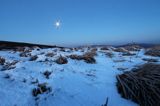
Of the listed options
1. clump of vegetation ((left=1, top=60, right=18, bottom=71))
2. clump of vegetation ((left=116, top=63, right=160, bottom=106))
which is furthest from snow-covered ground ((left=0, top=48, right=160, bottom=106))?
clump of vegetation ((left=116, top=63, right=160, bottom=106))

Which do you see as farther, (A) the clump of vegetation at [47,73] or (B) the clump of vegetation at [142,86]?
(A) the clump of vegetation at [47,73]

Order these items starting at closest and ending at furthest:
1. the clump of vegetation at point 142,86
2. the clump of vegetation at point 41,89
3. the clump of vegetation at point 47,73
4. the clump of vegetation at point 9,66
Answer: the clump of vegetation at point 142,86 < the clump of vegetation at point 41,89 < the clump of vegetation at point 47,73 < the clump of vegetation at point 9,66

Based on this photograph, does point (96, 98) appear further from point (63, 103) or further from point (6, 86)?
point (6, 86)

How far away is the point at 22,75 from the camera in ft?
13.6

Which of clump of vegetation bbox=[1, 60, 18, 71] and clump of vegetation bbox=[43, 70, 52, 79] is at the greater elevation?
clump of vegetation bbox=[1, 60, 18, 71]

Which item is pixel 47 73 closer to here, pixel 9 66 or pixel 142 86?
pixel 9 66

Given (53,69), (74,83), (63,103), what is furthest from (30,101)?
(53,69)

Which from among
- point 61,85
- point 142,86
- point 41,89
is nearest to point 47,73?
point 61,85

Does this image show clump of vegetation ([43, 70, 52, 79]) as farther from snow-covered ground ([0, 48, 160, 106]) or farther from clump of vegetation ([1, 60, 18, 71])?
clump of vegetation ([1, 60, 18, 71])

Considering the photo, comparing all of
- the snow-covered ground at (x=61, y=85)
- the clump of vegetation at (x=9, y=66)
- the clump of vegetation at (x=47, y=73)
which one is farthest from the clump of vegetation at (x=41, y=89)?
the clump of vegetation at (x=9, y=66)

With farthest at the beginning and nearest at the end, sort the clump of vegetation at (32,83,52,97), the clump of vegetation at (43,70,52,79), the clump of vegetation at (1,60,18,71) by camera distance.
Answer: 1. the clump of vegetation at (1,60,18,71)
2. the clump of vegetation at (43,70,52,79)
3. the clump of vegetation at (32,83,52,97)

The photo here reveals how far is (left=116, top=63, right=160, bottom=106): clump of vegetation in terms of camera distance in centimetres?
308

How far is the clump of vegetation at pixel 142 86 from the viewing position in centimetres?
308

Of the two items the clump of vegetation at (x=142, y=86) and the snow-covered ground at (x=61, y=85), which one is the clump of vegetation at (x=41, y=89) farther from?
the clump of vegetation at (x=142, y=86)
